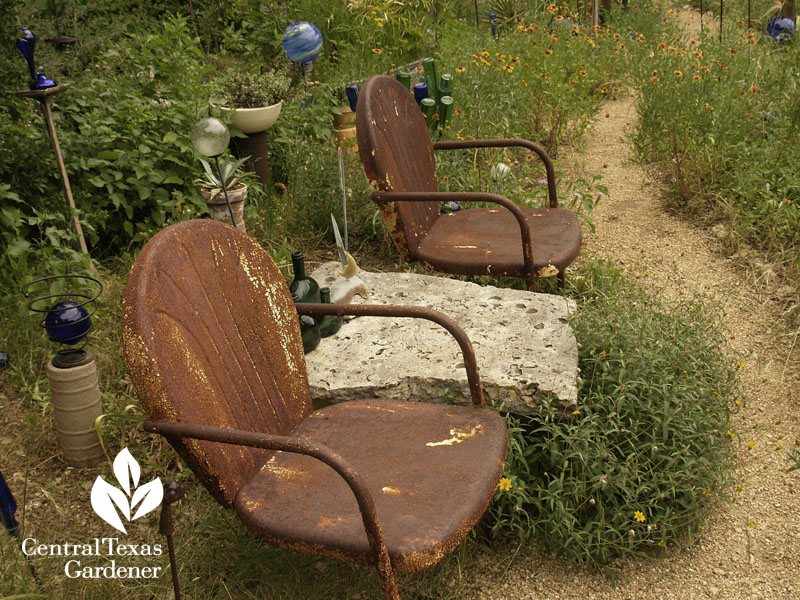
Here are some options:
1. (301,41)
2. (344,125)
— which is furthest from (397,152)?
(301,41)

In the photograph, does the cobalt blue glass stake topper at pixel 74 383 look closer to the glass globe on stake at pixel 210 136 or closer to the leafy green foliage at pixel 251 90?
the glass globe on stake at pixel 210 136

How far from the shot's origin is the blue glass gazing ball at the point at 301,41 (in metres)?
5.52

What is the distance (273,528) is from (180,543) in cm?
73

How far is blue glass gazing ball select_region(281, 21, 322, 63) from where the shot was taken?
552 centimetres

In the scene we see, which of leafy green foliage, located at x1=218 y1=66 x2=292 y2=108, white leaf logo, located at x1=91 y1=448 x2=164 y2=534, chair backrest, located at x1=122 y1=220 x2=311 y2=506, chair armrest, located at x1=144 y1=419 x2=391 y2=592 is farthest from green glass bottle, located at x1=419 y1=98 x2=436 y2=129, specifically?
chair armrest, located at x1=144 y1=419 x2=391 y2=592

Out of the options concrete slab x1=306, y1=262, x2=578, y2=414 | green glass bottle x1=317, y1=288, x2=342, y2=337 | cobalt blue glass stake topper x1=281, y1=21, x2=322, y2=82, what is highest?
cobalt blue glass stake topper x1=281, y1=21, x2=322, y2=82

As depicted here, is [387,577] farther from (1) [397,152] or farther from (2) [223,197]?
(2) [223,197]

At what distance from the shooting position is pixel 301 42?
218 inches

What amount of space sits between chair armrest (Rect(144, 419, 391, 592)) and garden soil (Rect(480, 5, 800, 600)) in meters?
0.86

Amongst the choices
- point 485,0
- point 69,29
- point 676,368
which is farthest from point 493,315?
point 485,0

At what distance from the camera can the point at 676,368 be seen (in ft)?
9.48

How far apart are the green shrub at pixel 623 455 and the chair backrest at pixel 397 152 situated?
2.89ft

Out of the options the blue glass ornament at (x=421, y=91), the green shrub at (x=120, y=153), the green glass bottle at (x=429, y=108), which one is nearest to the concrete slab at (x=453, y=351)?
the green shrub at (x=120, y=153)

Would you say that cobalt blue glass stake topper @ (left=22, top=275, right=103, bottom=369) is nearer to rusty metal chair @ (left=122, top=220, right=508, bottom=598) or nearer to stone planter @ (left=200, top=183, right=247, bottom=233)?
rusty metal chair @ (left=122, top=220, right=508, bottom=598)
